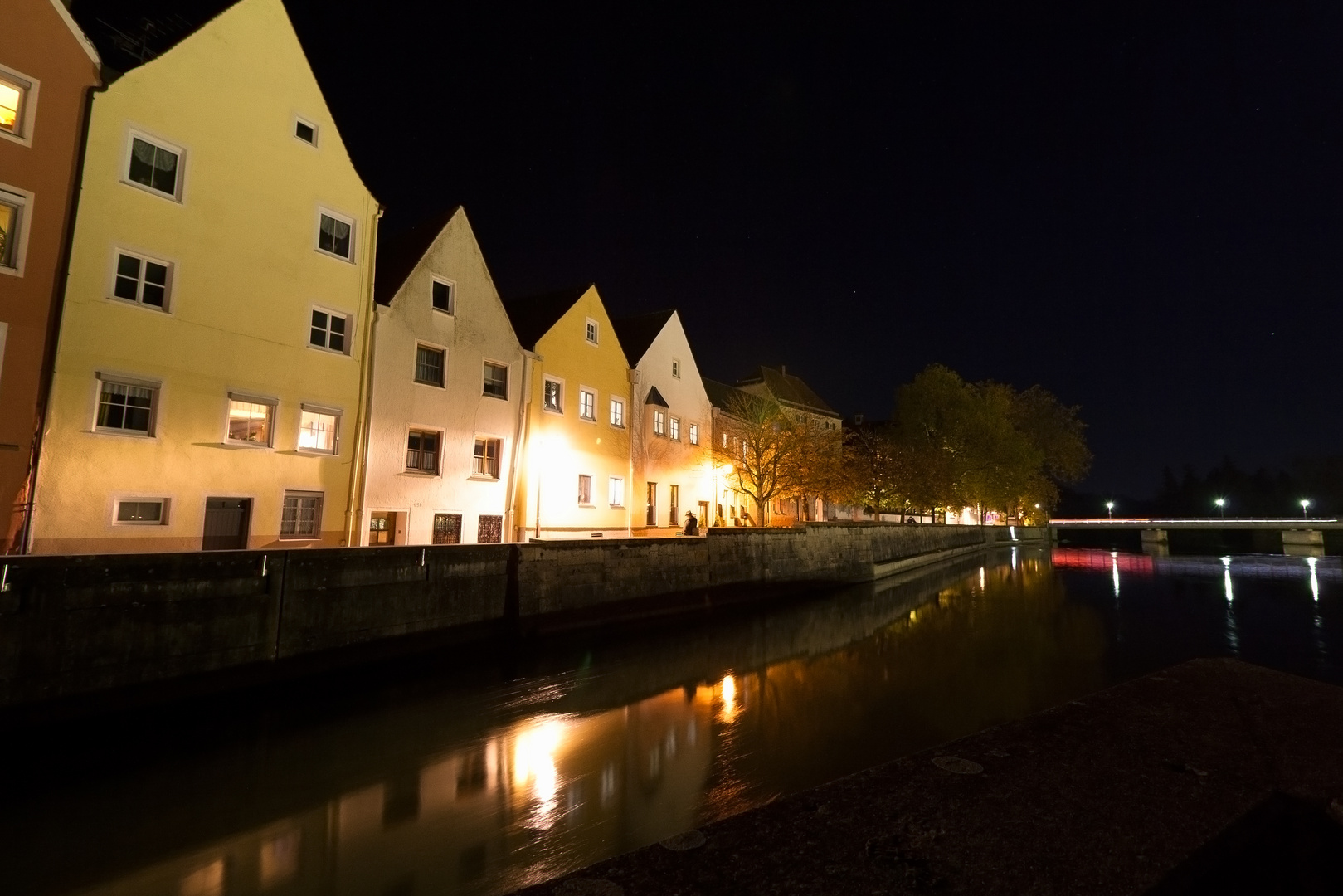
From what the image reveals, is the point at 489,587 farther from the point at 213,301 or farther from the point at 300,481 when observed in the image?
the point at 213,301

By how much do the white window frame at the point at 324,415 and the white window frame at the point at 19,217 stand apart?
640cm

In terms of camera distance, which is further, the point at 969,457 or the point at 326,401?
the point at 969,457

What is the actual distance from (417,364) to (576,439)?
7.74 metres

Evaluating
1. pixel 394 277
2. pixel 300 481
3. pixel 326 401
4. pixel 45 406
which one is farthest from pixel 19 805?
pixel 394 277

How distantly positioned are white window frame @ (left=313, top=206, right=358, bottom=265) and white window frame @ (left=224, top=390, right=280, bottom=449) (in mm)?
4879

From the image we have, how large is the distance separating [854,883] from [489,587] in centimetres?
1542

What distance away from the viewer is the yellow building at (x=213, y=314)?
1512 cm

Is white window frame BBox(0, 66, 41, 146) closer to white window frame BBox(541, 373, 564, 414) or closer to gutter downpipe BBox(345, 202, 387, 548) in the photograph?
gutter downpipe BBox(345, 202, 387, 548)

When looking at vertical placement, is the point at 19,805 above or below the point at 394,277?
below

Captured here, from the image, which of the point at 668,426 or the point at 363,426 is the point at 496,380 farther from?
the point at 668,426

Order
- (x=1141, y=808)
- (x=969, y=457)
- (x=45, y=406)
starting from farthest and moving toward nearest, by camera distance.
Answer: (x=969, y=457) → (x=45, y=406) → (x=1141, y=808)

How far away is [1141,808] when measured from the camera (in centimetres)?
403

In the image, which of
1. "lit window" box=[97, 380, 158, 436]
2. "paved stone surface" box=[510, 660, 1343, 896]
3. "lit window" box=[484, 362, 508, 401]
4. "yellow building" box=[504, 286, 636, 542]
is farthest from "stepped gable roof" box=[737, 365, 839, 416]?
"paved stone surface" box=[510, 660, 1343, 896]

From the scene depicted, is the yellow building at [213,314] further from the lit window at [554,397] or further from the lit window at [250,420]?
the lit window at [554,397]
